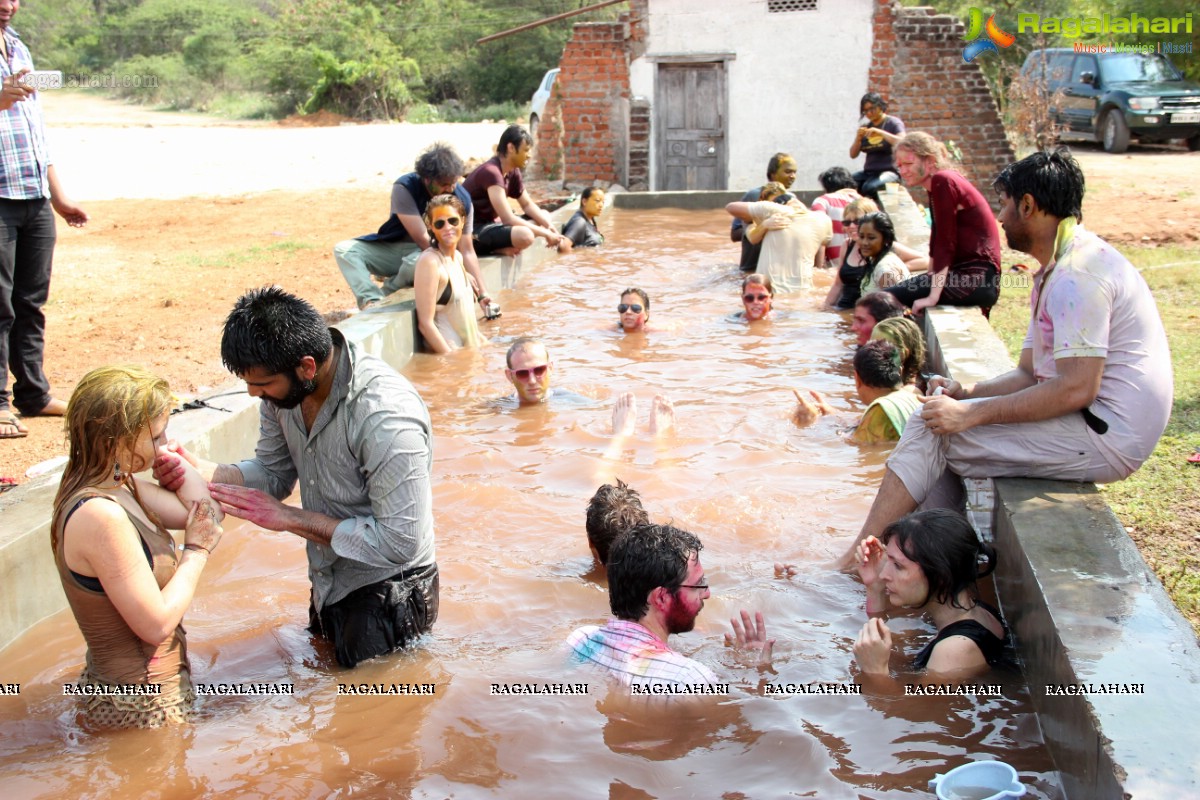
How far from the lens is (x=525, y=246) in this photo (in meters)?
11.4

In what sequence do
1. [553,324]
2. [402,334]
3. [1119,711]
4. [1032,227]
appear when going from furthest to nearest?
[553,324], [402,334], [1032,227], [1119,711]

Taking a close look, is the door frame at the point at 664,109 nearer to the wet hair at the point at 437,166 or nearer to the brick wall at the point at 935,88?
the brick wall at the point at 935,88

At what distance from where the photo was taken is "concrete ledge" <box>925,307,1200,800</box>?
2.78 metres

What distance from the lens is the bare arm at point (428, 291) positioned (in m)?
8.52

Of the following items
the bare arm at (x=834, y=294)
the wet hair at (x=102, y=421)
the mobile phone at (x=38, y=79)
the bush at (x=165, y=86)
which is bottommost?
the bare arm at (x=834, y=294)

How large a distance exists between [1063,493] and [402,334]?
5371 millimetres

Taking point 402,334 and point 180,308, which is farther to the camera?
point 180,308

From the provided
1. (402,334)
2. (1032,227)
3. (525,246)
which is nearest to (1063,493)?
(1032,227)

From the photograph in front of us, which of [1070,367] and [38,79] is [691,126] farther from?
[1070,367]

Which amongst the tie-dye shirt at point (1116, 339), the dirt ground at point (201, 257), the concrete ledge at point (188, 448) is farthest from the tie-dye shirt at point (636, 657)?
the dirt ground at point (201, 257)

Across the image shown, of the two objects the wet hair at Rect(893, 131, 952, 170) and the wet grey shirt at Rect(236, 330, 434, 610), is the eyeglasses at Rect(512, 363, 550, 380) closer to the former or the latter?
the wet hair at Rect(893, 131, 952, 170)

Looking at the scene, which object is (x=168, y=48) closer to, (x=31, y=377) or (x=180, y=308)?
(x=180, y=308)

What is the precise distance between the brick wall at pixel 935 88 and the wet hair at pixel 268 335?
15061mm

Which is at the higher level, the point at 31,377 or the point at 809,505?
the point at 31,377
